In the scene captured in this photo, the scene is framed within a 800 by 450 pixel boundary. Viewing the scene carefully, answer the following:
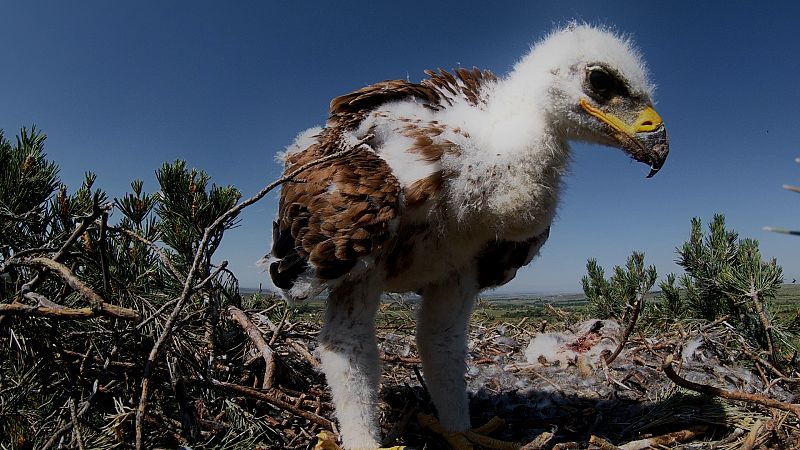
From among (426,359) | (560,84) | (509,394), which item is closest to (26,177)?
(426,359)

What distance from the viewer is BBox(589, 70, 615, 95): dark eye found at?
2244mm

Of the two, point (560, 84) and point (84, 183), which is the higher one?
point (560, 84)

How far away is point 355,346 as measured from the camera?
2240 mm

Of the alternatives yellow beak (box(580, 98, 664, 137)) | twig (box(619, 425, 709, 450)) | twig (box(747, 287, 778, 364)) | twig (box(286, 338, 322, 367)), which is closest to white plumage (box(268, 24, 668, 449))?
yellow beak (box(580, 98, 664, 137))

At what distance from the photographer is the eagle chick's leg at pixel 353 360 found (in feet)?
7.22

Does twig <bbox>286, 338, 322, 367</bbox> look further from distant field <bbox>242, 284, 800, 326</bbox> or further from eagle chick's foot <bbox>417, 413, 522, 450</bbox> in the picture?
eagle chick's foot <bbox>417, 413, 522, 450</bbox>

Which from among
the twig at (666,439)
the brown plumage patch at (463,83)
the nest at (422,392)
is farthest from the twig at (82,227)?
the twig at (666,439)

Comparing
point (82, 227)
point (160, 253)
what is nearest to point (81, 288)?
point (82, 227)

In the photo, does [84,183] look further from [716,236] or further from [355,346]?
[716,236]

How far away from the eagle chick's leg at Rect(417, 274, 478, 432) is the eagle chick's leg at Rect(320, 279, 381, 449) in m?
0.58

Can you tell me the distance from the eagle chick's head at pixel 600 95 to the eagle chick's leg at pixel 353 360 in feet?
4.02

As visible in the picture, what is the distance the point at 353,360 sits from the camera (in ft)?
7.29

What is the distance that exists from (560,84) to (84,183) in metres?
2.60

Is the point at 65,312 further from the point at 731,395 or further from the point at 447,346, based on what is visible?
the point at 731,395
